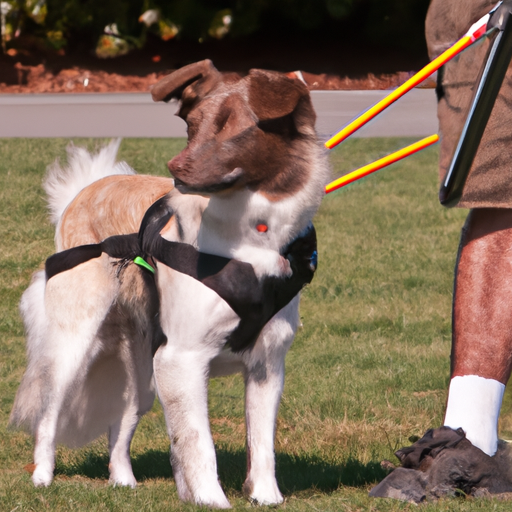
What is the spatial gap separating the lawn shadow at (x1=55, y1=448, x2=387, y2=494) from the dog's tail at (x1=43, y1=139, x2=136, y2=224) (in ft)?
4.05

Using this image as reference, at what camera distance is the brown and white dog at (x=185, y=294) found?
10.2ft

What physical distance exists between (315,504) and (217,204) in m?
1.25

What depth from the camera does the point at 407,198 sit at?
1024 centimetres

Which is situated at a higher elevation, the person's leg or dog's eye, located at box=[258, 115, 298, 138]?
dog's eye, located at box=[258, 115, 298, 138]

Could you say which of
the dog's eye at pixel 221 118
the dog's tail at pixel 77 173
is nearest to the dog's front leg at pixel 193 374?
the dog's eye at pixel 221 118

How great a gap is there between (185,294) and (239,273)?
22cm

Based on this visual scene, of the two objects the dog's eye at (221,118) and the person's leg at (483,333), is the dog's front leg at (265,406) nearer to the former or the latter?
the person's leg at (483,333)

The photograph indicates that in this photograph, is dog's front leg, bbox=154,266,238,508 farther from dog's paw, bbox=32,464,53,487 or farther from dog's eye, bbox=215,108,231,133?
dog's paw, bbox=32,464,53,487

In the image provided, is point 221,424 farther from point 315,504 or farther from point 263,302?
point 263,302

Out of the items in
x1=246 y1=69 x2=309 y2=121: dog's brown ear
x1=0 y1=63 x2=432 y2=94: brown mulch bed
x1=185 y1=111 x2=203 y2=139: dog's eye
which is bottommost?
x1=0 y1=63 x2=432 y2=94: brown mulch bed

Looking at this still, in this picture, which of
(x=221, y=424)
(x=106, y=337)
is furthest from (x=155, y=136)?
(x=106, y=337)

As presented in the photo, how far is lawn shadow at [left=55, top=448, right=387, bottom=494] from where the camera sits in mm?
4062

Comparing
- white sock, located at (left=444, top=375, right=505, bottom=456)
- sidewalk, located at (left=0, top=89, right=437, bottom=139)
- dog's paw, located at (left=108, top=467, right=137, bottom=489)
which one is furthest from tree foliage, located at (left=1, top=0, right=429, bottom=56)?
white sock, located at (left=444, top=375, right=505, bottom=456)

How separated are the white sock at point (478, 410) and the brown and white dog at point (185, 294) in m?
0.69
